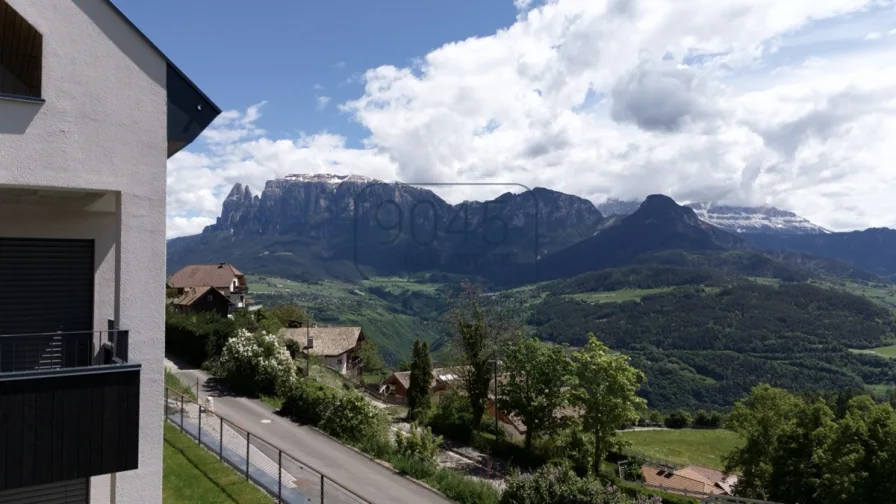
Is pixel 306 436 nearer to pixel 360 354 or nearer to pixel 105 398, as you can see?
pixel 105 398

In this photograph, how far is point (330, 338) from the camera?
61938mm

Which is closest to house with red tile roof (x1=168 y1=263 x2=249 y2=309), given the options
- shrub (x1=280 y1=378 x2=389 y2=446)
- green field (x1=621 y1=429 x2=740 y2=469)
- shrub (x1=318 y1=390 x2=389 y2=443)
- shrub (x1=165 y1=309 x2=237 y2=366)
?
shrub (x1=165 y1=309 x2=237 y2=366)

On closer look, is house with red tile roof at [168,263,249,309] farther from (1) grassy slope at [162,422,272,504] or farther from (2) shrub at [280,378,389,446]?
(1) grassy slope at [162,422,272,504]

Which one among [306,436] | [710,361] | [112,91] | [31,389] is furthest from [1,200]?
[710,361]

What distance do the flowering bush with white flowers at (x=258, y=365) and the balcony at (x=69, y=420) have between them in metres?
21.7

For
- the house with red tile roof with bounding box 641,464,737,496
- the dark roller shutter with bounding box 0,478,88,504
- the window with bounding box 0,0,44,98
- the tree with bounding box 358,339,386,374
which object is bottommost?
the house with red tile roof with bounding box 641,464,737,496

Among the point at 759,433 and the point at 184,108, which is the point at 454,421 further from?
the point at 184,108

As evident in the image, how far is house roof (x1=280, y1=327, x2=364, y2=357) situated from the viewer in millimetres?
57781

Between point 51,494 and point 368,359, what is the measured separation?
2433 inches

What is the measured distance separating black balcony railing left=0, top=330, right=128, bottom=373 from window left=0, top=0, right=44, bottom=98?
3123mm

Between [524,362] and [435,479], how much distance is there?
11294 mm

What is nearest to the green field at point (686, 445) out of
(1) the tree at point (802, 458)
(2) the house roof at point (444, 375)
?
(2) the house roof at point (444, 375)

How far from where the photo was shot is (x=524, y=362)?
2875 centimetres

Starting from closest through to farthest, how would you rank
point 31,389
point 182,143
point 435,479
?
1. point 31,389
2. point 182,143
3. point 435,479
